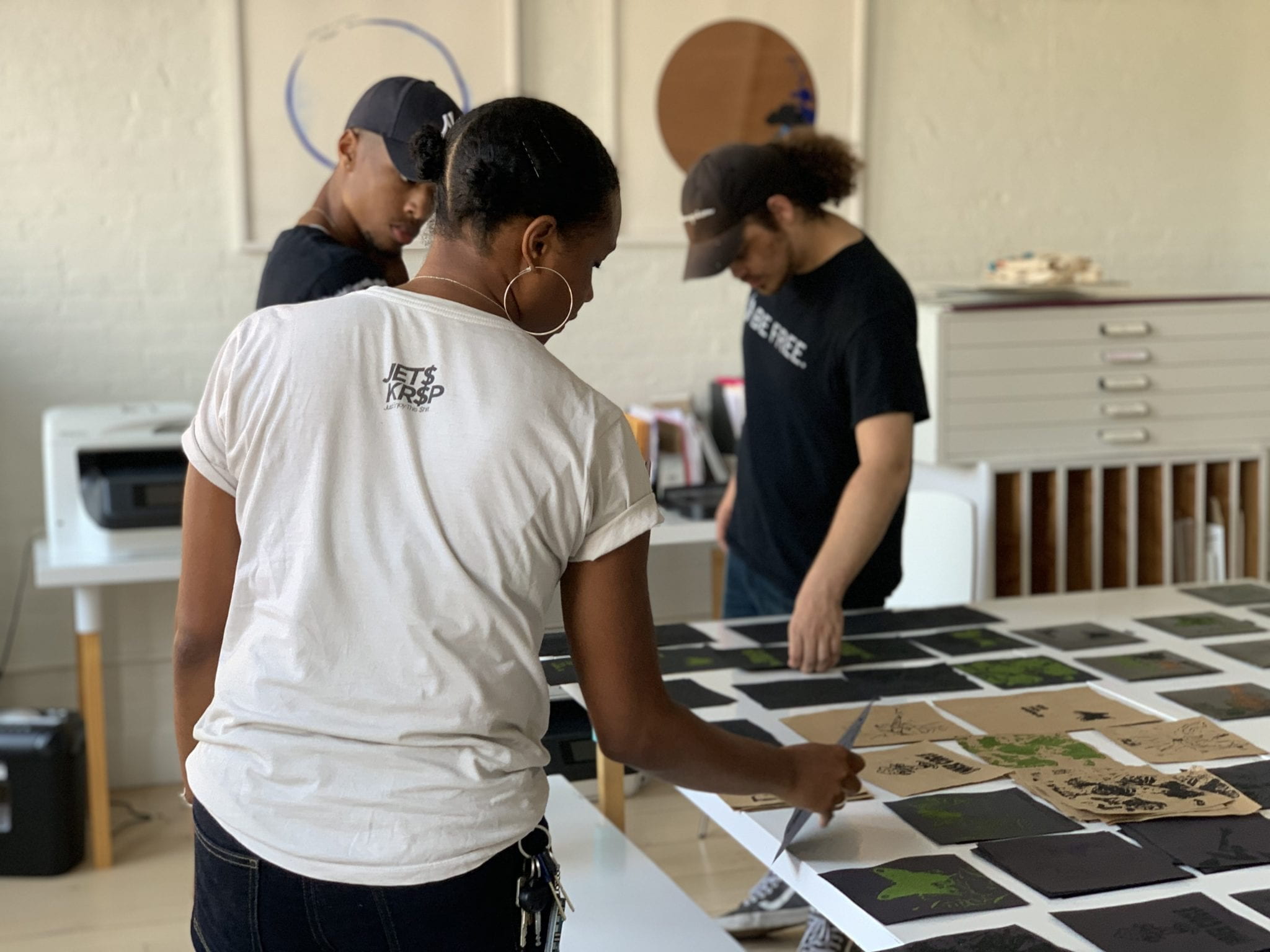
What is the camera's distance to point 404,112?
1.87m

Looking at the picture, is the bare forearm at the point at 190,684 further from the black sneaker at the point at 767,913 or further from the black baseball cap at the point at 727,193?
the black sneaker at the point at 767,913

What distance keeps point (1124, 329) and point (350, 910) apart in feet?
10.1

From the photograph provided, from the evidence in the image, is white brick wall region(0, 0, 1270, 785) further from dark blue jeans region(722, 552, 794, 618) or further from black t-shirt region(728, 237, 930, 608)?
black t-shirt region(728, 237, 930, 608)

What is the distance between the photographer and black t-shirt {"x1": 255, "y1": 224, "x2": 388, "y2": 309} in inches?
72.4

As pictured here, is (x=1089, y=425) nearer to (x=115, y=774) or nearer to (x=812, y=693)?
(x=812, y=693)

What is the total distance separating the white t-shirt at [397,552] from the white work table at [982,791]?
42cm

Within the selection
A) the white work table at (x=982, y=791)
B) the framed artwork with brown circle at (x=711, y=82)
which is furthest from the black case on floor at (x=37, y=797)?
the framed artwork with brown circle at (x=711, y=82)

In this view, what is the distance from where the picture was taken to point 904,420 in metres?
2.20

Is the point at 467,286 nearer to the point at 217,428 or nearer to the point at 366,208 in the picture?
the point at 217,428

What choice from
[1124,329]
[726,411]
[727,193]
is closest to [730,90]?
[726,411]

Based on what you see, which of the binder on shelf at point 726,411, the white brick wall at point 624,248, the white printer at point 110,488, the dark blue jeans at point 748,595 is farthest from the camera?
the binder on shelf at point 726,411

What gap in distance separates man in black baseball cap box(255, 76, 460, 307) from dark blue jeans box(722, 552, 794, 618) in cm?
93

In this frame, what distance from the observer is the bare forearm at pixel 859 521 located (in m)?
2.10

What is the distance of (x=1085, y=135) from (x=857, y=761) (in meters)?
3.51
